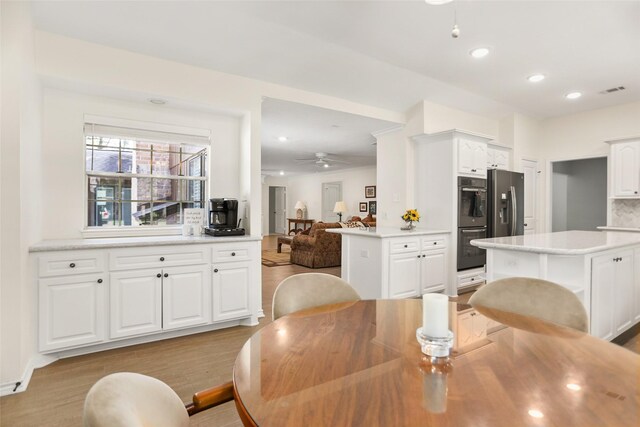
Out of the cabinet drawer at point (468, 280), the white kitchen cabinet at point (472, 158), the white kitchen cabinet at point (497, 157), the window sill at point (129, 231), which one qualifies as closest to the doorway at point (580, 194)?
the white kitchen cabinet at point (497, 157)

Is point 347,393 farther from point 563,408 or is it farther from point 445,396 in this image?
point 563,408

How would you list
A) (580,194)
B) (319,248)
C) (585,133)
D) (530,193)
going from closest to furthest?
(585,133) → (530,193) → (319,248) → (580,194)

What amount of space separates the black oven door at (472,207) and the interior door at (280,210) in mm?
9770

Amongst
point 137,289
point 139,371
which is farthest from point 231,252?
point 139,371

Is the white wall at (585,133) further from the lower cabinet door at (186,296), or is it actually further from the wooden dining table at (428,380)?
the lower cabinet door at (186,296)

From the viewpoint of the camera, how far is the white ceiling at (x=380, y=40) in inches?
108

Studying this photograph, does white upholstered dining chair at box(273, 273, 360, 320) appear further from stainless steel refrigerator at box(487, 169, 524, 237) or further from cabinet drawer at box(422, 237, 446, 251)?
stainless steel refrigerator at box(487, 169, 524, 237)

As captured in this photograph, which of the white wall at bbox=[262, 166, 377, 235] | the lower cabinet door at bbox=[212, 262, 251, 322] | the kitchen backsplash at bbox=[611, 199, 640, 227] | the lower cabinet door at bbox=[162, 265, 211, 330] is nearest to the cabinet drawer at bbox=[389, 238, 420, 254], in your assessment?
the lower cabinet door at bbox=[212, 262, 251, 322]

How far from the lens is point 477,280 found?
15.9 ft

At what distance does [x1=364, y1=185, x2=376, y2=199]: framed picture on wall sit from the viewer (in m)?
10.4

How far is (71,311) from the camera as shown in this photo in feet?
8.49

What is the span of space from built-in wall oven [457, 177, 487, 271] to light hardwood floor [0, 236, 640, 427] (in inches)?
73.3

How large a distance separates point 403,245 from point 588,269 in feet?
5.96

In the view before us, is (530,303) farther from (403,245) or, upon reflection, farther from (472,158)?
(472,158)
